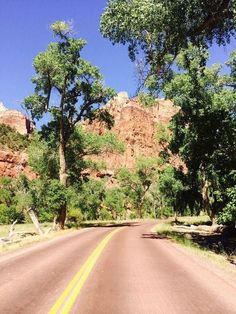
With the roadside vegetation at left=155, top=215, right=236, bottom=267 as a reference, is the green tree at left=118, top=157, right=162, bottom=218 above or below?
above

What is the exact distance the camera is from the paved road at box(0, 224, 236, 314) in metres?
7.57

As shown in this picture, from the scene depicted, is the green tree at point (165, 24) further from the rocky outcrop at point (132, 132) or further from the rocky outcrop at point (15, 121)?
the rocky outcrop at point (15, 121)

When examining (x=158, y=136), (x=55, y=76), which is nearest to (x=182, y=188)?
(x=158, y=136)

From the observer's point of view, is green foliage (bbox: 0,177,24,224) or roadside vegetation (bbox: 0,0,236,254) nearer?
roadside vegetation (bbox: 0,0,236,254)

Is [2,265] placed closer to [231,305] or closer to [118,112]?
[231,305]

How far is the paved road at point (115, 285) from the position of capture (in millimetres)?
7574

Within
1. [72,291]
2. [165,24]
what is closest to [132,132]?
[165,24]

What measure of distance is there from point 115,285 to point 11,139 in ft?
511

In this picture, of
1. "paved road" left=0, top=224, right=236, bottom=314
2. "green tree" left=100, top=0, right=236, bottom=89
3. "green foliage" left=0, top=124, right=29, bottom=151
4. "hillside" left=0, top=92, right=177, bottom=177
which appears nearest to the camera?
"paved road" left=0, top=224, right=236, bottom=314

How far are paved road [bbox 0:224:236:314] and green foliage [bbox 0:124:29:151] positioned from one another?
459 feet

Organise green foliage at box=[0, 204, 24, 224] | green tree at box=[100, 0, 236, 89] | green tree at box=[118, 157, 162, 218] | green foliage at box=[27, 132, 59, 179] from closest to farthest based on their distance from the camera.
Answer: green tree at box=[100, 0, 236, 89] → green foliage at box=[27, 132, 59, 179] → green tree at box=[118, 157, 162, 218] → green foliage at box=[0, 204, 24, 224]

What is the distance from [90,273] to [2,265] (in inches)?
133

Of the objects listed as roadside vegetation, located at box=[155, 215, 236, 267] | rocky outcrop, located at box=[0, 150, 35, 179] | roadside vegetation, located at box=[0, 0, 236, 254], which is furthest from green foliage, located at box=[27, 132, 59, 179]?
rocky outcrop, located at box=[0, 150, 35, 179]

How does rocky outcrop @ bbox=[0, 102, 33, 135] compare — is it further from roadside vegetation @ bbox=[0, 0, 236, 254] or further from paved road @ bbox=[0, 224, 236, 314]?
paved road @ bbox=[0, 224, 236, 314]
